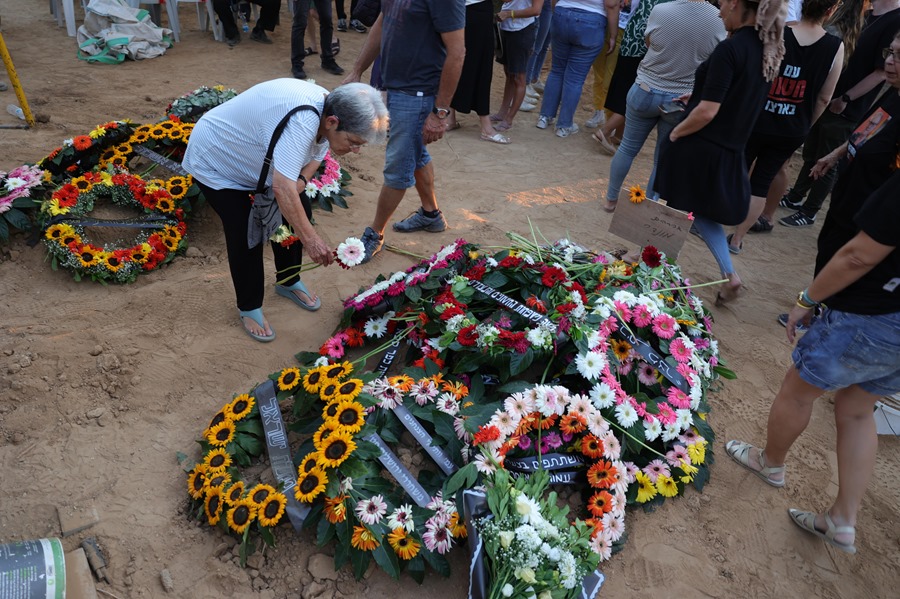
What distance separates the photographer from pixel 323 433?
2594 millimetres

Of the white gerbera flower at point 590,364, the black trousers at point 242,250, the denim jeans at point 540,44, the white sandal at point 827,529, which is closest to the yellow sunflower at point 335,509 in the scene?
the white gerbera flower at point 590,364

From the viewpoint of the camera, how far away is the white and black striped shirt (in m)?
2.79

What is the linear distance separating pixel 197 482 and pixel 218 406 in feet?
1.89

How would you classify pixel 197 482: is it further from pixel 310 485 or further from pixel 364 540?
pixel 364 540

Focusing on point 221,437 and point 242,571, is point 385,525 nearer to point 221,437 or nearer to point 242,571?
point 242,571

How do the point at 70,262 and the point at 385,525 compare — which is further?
the point at 70,262

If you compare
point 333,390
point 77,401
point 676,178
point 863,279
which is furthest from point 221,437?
point 676,178

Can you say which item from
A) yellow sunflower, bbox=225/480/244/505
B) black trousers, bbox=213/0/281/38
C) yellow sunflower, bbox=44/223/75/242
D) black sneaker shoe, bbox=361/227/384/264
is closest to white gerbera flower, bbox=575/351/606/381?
yellow sunflower, bbox=225/480/244/505

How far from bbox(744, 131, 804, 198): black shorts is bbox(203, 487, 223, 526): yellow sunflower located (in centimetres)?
392

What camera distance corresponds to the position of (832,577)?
105 inches

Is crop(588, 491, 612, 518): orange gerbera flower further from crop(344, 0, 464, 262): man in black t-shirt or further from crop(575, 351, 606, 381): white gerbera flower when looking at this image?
crop(344, 0, 464, 262): man in black t-shirt

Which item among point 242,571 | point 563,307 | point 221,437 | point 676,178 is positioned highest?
point 676,178

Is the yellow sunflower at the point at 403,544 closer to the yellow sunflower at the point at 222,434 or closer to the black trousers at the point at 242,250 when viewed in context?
the yellow sunflower at the point at 222,434

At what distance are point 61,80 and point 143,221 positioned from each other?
145 inches
